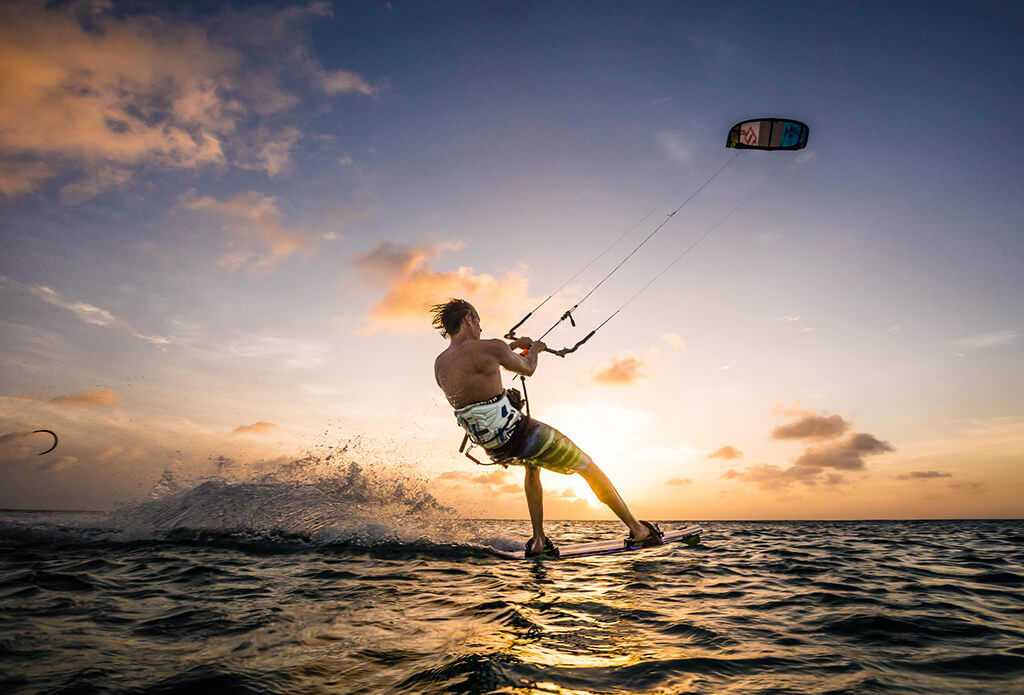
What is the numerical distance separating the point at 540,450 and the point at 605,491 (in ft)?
3.83

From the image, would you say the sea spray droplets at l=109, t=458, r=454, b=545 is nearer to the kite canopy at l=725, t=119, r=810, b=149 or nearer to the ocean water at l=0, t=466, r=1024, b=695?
the ocean water at l=0, t=466, r=1024, b=695

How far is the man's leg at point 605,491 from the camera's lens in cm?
720

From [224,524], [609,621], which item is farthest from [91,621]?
[224,524]

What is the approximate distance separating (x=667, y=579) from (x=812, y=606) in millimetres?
1486

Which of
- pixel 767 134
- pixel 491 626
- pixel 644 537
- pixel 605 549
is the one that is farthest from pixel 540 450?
pixel 767 134

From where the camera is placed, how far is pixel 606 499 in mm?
7285

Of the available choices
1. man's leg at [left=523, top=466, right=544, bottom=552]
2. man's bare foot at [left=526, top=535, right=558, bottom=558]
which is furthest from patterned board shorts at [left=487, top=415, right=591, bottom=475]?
man's bare foot at [left=526, top=535, right=558, bottom=558]

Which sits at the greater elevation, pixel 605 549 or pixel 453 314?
pixel 453 314

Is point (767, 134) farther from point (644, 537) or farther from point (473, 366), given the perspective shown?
point (644, 537)

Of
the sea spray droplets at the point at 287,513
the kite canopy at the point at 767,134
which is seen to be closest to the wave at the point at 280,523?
the sea spray droplets at the point at 287,513

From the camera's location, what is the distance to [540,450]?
7.02 metres

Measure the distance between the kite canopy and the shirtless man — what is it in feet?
21.1

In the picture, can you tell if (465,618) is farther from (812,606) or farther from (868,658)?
→ (812,606)

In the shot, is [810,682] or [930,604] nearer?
[810,682]
